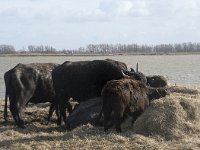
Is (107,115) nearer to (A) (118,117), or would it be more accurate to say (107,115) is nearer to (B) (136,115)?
(A) (118,117)

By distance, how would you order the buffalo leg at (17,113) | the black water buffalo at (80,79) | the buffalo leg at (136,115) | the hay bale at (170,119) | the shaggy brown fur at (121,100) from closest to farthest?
the hay bale at (170,119), the shaggy brown fur at (121,100), the buffalo leg at (136,115), the buffalo leg at (17,113), the black water buffalo at (80,79)

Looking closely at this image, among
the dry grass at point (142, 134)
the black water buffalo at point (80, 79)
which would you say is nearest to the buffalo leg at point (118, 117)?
the dry grass at point (142, 134)

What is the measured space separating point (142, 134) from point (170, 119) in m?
0.81

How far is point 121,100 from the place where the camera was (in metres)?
10.7

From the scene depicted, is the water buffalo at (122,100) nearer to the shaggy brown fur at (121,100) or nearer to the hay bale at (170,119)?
the shaggy brown fur at (121,100)

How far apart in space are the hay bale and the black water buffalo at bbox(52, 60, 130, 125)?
2.53 meters

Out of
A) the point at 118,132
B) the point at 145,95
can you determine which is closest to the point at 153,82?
the point at 145,95

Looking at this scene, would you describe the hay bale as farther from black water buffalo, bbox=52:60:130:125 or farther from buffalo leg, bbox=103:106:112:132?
black water buffalo, bbox=52:60:130:125

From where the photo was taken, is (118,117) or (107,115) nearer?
(118,117)

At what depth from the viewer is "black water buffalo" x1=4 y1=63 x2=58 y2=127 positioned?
1323 cm

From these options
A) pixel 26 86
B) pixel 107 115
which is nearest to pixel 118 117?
pixel 107 115

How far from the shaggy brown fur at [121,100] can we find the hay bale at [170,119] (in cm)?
33

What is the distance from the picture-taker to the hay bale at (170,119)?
34.6 feet

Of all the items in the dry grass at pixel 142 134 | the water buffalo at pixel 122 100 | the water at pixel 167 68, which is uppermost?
the water buffalo at pixel 122 100
